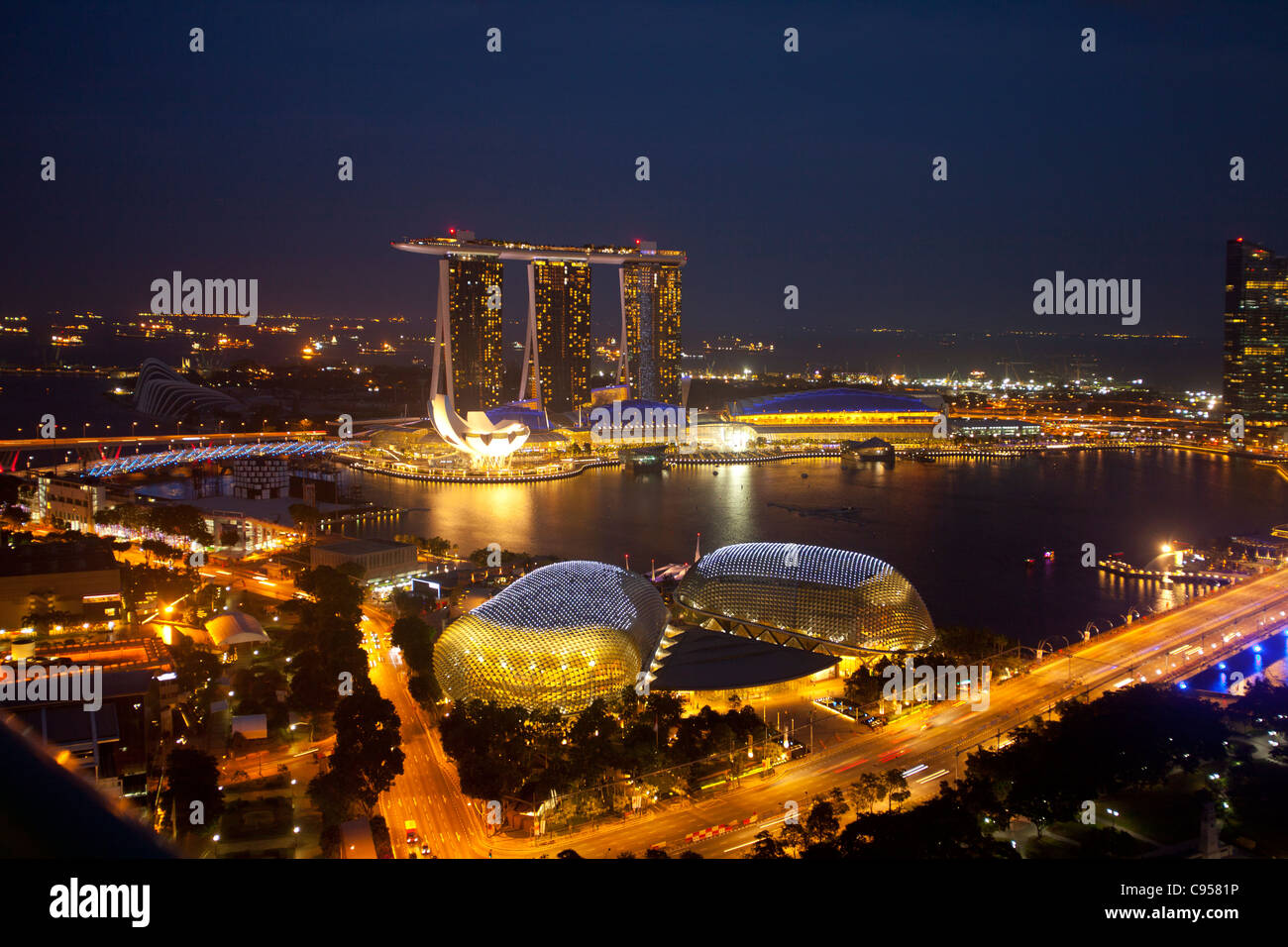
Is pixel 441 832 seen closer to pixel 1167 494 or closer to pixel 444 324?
pixel 1167 494

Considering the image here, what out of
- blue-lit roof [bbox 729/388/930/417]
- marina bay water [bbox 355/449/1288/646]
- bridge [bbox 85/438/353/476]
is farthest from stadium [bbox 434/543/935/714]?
blue-lit roof [bbox 729/388/930/417]

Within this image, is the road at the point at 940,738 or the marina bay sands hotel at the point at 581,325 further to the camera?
the marina bay sands hotel at the point at 581,325

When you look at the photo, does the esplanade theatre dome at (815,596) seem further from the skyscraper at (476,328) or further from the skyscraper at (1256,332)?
the skyscraper at (1256,332)

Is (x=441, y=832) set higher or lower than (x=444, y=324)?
lower

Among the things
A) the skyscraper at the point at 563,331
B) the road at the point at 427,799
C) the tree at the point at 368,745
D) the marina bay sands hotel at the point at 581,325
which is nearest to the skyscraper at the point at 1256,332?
the marina bay sands hotel at the point at 581,325

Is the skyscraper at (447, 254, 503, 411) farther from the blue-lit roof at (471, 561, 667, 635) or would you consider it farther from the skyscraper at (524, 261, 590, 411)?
the blue-lit roof at (471, 561, 667, 635)
